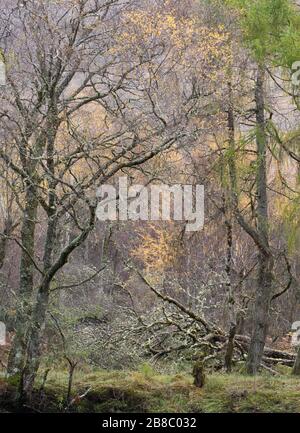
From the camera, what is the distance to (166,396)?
8031mm

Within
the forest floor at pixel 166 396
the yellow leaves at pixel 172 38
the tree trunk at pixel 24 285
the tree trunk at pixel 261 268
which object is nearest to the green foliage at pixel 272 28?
the yellow leaves at pixel 172 38

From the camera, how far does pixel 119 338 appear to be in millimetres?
12734

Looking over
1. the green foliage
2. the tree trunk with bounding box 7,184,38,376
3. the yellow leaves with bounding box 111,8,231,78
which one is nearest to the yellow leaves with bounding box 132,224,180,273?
the tree trunk with bounding box 7,184,38,376

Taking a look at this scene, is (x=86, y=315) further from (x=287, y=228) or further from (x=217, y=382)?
(x=217, y=382)

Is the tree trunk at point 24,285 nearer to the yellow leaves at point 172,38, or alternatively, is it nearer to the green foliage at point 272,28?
the yellow leaves at point 172,38

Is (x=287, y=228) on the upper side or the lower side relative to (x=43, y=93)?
lower

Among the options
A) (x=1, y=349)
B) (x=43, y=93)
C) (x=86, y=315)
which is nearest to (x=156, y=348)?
(x=86, y=315)

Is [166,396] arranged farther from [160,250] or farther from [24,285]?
[160,250]

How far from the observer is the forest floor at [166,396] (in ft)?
25.1

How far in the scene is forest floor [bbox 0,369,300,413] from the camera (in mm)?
7656

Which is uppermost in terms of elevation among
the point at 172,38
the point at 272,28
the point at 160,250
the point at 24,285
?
the point at 172,38

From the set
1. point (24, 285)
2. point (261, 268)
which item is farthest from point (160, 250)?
point (24, 285)
